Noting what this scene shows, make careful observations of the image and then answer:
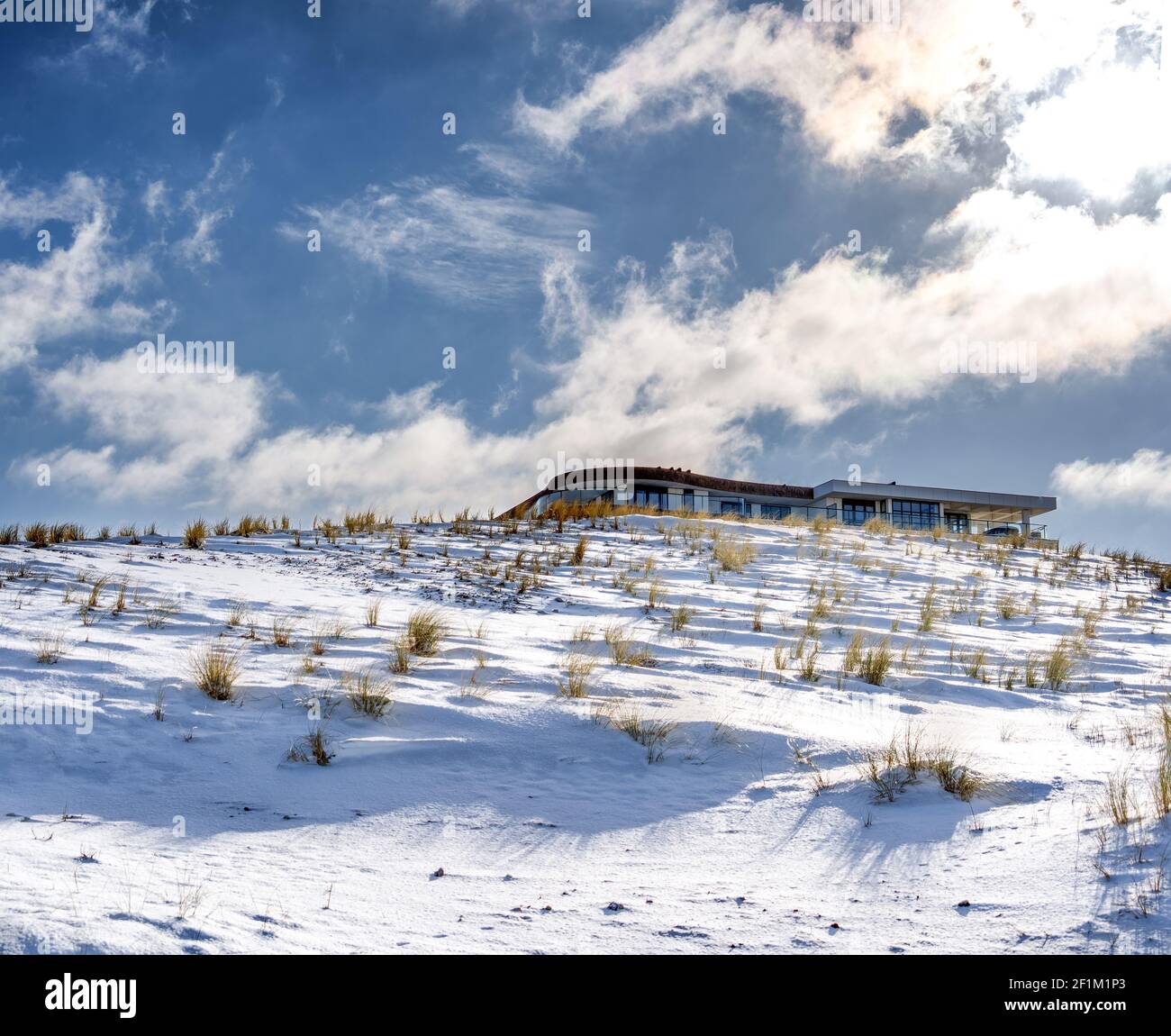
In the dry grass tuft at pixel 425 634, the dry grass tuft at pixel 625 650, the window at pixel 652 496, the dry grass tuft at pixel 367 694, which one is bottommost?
the dry grass tuft at pixel 367 694

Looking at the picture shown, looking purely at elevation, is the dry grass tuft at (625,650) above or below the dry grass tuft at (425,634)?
below

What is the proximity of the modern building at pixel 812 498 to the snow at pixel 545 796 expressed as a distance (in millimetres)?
38905

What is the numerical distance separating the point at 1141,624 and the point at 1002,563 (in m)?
4.85

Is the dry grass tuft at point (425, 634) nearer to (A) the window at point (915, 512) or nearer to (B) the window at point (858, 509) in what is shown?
(B) the window at point (858, 509)

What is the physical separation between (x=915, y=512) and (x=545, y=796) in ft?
189

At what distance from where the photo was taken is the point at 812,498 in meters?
56.4

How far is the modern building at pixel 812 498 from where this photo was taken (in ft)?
158

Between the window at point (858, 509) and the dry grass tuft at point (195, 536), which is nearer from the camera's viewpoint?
the dry grass tuft at point (195, 536)

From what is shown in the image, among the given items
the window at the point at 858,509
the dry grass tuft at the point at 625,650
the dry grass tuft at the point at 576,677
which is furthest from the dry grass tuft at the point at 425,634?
the window at the point at 858,509

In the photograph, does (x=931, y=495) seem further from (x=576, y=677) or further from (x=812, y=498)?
(x=576, y=677)

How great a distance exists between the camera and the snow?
2.76 m

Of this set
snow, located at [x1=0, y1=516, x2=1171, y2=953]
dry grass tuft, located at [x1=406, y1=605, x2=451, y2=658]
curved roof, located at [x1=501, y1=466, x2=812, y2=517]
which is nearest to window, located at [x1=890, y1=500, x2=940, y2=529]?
curved roof, located at [x1=501, y1=466, x2=812, y2=517]

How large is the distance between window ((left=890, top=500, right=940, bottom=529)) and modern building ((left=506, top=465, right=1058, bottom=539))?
0.06 m

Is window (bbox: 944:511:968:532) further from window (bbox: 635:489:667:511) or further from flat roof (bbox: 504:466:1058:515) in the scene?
window (bbox: 635:489:667:511)
